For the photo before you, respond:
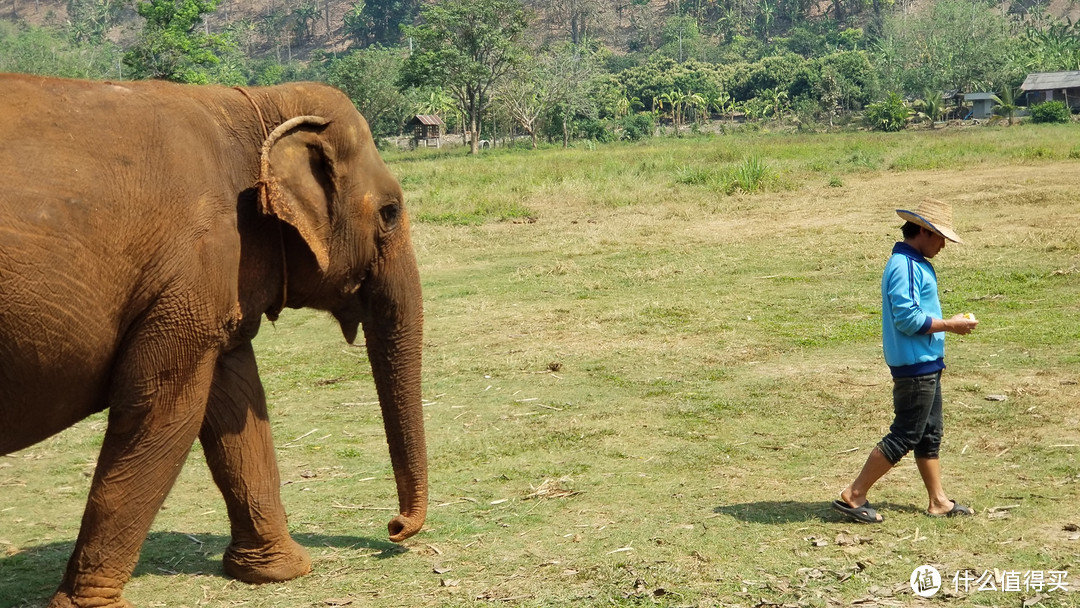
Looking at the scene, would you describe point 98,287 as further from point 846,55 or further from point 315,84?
point 846,55

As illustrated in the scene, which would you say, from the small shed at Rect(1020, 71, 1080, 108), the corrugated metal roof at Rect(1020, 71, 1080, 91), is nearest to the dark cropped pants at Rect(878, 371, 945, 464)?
the small shed at Rect(1020, 71, 1080, 108)

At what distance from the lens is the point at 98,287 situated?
4086 mm

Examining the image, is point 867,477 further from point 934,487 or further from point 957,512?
point 957,512

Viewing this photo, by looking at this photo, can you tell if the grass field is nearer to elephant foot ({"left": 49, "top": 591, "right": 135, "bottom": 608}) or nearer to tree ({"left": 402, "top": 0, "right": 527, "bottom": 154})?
elephant foot ({"left": 49, "top": 591, "right": 135, "bottom": 608})

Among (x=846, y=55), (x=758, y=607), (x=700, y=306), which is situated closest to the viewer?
(x=758, y=607)

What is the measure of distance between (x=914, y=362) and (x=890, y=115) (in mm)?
58443

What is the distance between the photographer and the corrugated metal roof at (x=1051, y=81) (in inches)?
2488

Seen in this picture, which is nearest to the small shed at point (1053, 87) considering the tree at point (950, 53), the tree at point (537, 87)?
the tree at point (950, 53)

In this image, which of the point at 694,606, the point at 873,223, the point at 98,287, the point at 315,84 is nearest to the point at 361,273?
the point at 315,84

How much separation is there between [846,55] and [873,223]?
7072 cm

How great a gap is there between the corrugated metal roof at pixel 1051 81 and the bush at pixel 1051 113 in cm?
1105

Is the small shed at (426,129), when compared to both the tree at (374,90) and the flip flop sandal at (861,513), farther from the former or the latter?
the flip flop sandal at (861,513)

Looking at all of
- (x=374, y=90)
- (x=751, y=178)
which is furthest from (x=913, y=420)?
(x=374, y=90)

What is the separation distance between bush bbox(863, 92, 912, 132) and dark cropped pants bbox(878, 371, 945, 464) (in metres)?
57.4
